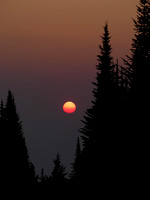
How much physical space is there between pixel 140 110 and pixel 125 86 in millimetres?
3362

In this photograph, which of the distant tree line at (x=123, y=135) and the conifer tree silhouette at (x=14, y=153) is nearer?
the distant tree line at (x=123, y=135)

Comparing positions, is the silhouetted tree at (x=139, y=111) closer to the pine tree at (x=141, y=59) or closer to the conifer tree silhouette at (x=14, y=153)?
the pine tree at (x=141, y=59)

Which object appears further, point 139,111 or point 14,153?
point 14,153

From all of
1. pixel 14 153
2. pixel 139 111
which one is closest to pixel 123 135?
pixel 139 111

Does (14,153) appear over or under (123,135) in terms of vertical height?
over

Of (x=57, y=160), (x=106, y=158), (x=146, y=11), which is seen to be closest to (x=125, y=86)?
(x=106, y=158)

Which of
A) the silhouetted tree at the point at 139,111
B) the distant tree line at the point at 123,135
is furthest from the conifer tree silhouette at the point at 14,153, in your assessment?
the silhouetted tree at the point at 139,111

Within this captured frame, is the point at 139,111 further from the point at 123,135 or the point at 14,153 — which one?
the point at 14,153

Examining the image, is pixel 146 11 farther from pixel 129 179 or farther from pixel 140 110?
pixel 129 179

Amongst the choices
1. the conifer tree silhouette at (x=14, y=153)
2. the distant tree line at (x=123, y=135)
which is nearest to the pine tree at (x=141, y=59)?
the distant tree line at (x=123, y=135)

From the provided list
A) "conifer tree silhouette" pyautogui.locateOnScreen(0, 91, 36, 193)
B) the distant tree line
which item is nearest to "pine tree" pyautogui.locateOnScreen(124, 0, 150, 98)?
the distant tree line

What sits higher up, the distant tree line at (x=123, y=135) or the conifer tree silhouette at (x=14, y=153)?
the conifer tree silhouette at (x=14, y=153)

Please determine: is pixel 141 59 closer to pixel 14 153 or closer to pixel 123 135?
pixel 123 135

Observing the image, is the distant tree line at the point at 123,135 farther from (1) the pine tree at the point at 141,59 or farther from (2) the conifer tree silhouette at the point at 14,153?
(2) the conifer tree silhouette at the point at 14,153
